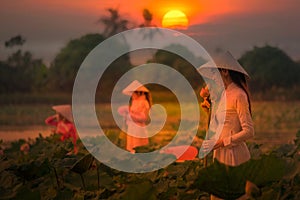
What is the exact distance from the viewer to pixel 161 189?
8.11ft

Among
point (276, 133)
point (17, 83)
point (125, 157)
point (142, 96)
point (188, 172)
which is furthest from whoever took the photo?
point (17, 83)

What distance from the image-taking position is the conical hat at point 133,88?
23.1ft

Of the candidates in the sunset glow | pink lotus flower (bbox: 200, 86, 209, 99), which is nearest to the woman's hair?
pink lotus flower (bbox: 200, 86, 209, 99)

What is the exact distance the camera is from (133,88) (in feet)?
23.4

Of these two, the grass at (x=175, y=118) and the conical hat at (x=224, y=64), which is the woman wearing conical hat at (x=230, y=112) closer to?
the conical hat at (x=224, y=64)

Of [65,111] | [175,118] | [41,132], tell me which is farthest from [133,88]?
[175,118]

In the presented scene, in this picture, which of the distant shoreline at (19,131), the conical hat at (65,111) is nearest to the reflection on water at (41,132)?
the distant shoreline at (19,131)

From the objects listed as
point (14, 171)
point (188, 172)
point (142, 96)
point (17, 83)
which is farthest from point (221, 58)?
point (17, 83)

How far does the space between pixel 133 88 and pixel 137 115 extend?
362 mm

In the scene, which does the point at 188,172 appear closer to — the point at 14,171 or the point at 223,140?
the point at 223,140

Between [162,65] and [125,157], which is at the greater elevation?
[162,65]

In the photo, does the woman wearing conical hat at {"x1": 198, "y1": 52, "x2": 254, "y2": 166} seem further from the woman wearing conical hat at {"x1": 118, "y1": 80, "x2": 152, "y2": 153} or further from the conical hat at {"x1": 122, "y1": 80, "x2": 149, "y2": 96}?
the conical hat at {"x1": 122, "y1": 80, "x2": 149, "y2": 96}

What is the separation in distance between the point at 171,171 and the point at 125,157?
638 millimetres

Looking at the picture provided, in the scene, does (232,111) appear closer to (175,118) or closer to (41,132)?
(41,132)
